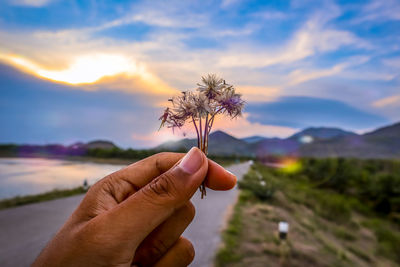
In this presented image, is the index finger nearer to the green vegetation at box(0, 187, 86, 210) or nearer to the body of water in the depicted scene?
the green vegetation at box(0, 187, 86, 210)

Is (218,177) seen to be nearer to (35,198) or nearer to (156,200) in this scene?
(156,200)

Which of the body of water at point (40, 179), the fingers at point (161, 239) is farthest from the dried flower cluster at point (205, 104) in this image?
the body of water at point (40, 179)

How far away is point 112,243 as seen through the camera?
3.98 feet

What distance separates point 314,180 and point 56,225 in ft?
145

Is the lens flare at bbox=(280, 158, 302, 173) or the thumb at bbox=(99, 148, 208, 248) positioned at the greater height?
the thumb at bbox=(99, 148, 208, 248)

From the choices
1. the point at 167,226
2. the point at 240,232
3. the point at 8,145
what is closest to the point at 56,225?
the point at 240,232

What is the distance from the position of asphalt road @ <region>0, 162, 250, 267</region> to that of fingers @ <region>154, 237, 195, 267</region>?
181 inches

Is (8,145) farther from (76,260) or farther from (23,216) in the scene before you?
(76,260)

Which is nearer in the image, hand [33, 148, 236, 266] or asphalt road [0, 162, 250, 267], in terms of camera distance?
hand [33, 148, 236, 266]

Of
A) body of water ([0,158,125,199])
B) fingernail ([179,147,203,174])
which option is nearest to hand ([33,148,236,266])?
fingernail ([179,147,203,174])

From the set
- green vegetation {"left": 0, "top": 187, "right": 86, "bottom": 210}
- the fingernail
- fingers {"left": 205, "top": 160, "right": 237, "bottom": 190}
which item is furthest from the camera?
green vegetation {"left": 0, "top": 187, "right": 86, "bottom": 210}

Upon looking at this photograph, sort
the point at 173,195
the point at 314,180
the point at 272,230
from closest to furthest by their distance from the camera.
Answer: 1. the point at 173,195
2. the point at 272,230
3. the point at 314,180

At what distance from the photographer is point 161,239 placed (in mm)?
→ 1667

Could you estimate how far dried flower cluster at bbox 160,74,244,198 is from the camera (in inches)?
52.1
